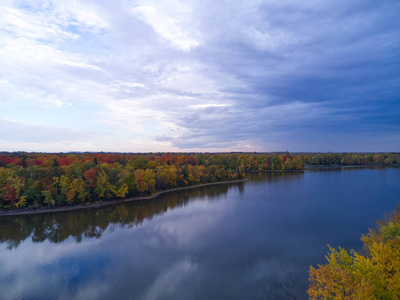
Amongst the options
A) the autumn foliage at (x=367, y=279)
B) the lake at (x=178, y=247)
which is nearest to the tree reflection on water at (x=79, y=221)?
the lake at (x=178, y=247)

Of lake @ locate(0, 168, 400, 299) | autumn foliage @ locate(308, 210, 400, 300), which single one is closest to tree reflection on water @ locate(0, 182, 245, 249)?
lake @ locate(0, 168, 400, 299)

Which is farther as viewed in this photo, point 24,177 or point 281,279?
point 24,177

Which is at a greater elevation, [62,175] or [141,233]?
[62,175]

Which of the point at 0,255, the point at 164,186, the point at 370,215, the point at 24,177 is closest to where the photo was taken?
the point at 0,255

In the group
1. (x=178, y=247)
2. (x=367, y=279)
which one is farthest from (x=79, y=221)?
(x=367, y=279)

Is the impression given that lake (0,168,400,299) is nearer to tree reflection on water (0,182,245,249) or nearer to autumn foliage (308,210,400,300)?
tree reflection on water (0,182,245,249)

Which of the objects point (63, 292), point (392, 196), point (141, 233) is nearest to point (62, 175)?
point (141, 233)

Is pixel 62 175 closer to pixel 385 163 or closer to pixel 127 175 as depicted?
pixel 127 175

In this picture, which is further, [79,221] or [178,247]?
[79,221]

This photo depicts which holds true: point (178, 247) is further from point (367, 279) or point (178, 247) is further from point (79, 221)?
point (79, 221)
